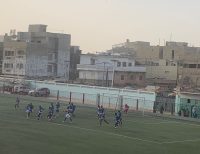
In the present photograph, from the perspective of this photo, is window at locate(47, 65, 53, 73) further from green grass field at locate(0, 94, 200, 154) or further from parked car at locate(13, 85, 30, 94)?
green grass field at locate(0, 94, 200, 154)

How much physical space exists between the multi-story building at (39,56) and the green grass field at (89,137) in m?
64.5

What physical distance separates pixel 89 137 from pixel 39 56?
8218cm

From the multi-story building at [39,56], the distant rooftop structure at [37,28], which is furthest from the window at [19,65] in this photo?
the distant rooftop structure at [37,28]

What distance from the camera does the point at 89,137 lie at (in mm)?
37094

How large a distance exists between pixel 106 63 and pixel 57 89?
1120 inches

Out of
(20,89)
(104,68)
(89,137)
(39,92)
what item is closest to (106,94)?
(39,92)

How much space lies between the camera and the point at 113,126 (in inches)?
1827

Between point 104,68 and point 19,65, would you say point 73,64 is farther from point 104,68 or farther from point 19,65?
point 104,68

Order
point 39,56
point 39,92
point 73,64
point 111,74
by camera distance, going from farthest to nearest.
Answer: point 73,64, point 39,56, point 111,74, point 39,92

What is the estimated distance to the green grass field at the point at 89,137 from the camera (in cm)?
3097

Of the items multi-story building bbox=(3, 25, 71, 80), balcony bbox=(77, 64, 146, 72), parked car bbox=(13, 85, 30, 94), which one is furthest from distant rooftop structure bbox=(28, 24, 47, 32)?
parked car bbox=(13, 85, 30, 94)

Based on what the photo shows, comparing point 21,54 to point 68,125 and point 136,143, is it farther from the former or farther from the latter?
point 136,143

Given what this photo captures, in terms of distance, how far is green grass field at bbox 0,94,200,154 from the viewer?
3097 centimetres

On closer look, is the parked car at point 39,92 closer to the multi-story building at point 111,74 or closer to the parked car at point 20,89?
the parked car at point 20,89
